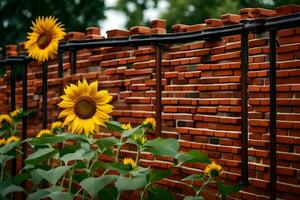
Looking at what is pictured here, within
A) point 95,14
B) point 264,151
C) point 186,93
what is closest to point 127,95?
point 186,93

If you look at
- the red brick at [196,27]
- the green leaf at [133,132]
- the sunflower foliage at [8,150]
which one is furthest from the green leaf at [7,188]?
the red brick at [196,27]

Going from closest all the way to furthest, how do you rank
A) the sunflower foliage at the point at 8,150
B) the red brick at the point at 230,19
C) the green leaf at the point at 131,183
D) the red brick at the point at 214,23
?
the green leaf at the point at 131,183 < the sunflower foliage at the point at 8,150 < the red brick at the point at 230,19 < the red brick at the point at 214,23

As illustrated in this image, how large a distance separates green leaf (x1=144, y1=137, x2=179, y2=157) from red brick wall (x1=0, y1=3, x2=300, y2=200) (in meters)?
0.65

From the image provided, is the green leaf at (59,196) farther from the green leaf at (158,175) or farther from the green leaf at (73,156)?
the green leaf at (158,175)

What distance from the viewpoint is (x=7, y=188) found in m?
3.29

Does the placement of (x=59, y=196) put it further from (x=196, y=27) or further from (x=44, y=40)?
(x=196, y=27)

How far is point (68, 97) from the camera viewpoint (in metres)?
2.89

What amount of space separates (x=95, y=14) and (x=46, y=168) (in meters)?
12.8

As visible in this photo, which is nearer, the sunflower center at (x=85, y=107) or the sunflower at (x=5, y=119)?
the sunflower center at (x=85, y=107)

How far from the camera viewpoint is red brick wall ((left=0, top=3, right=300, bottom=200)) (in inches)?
121

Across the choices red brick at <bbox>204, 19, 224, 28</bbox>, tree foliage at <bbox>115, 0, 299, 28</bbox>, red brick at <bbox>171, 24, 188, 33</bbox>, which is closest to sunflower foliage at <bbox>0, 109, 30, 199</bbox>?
red brick at <bbox>171, 24, 188, 33</bbox>

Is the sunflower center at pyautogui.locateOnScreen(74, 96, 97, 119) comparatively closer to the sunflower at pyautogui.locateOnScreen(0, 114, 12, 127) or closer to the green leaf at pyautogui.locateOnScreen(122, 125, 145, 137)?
the green leaf at pyautogui.locateOnScreen(122, 125, 145, 137)

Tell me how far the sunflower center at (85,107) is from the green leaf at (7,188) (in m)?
0.69

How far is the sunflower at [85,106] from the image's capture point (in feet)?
9.31
